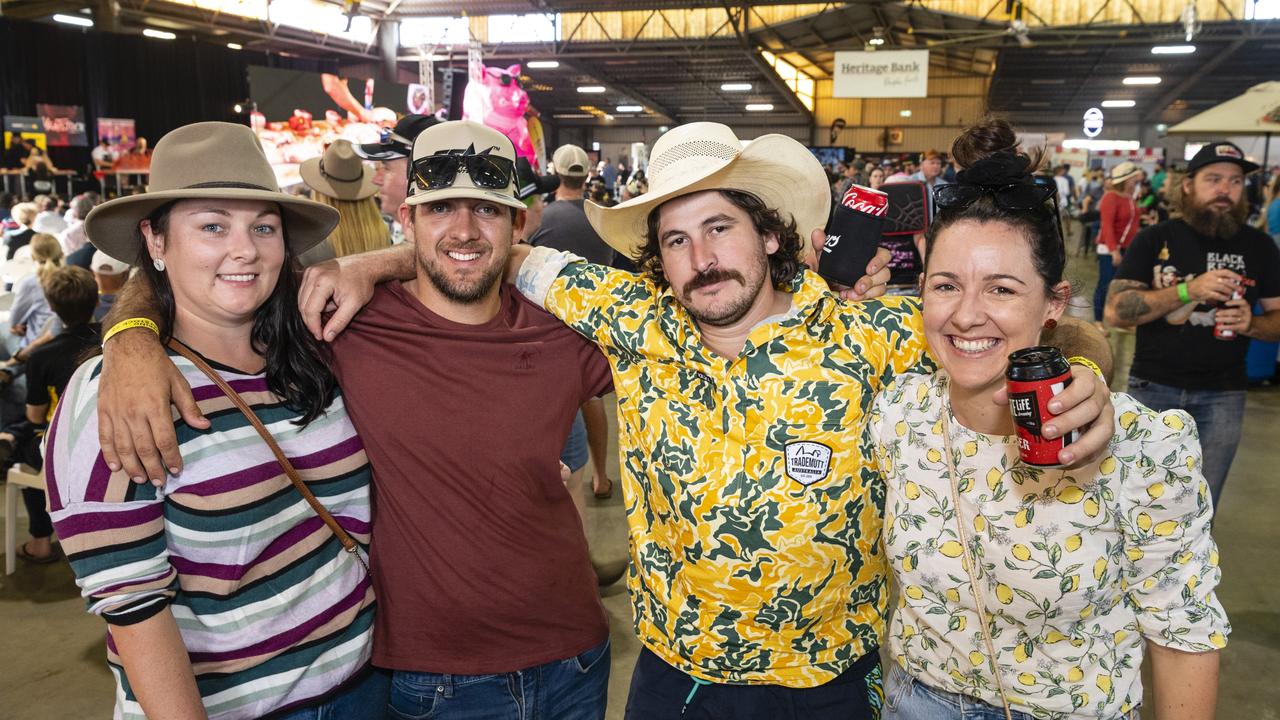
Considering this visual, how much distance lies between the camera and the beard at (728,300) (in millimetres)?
1800

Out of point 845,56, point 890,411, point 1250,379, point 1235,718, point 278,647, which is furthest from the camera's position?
point 845,56

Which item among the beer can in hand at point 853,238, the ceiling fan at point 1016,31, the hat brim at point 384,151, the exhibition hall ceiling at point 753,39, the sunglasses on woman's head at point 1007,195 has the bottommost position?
the beer can in hand at point 853,238

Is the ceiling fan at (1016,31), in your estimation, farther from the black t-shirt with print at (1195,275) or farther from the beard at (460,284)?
the beard at (460,284)

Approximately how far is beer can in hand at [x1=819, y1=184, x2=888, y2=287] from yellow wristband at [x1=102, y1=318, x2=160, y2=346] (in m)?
1.59

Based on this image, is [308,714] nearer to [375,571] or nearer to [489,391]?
[375,571]

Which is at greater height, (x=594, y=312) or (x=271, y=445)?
(x=594, y=312)

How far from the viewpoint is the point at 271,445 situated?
1.54 meters

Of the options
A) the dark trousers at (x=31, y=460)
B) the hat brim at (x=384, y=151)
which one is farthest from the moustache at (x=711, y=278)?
the dark trousers at (x=31, y=460)

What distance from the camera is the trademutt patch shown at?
1.70m

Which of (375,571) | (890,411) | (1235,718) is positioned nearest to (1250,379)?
(1235,718)

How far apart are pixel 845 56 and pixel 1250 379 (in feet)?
31.4

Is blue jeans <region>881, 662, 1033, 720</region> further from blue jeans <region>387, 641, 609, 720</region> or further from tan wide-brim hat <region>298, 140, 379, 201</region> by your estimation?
tan wide-brim hat <region>298, 140, 379, 201</region>

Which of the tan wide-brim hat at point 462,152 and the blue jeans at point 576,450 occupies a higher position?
the tan wide-brim hat at point 462,152

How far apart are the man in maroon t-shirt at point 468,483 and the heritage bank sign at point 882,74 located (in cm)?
1391
